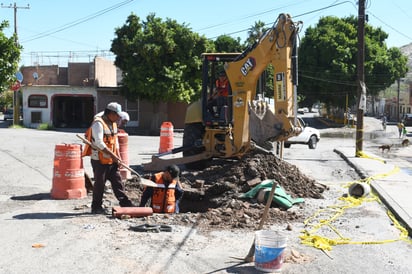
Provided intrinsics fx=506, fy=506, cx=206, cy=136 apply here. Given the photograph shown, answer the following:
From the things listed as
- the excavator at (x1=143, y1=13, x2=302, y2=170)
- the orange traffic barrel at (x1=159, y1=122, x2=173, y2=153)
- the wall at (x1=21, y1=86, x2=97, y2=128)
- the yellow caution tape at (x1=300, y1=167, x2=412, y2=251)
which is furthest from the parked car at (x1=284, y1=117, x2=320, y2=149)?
the wall at (x1=21, y1=86, x2=97, y2=128)

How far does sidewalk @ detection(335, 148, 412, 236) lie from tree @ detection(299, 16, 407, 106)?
33127 millimetres

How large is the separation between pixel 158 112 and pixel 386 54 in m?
29.7

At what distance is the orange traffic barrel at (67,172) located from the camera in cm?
936

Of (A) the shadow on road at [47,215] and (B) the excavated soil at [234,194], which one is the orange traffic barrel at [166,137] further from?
(A) the shadow on road at [47,215]

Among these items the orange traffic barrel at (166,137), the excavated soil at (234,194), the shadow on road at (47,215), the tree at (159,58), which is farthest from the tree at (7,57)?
the tree at (159,58)

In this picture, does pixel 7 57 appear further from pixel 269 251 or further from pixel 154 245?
pixel 269 251

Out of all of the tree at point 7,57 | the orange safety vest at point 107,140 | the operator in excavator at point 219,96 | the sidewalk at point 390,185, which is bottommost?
the sidewalk at point 390,185

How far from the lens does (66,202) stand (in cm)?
920

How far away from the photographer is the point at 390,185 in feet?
39.8

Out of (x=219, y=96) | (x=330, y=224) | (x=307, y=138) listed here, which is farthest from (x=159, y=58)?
(x=330, y=224)

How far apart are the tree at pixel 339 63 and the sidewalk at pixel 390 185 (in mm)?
33127

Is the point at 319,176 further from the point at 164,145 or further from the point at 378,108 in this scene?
the point at 378,108

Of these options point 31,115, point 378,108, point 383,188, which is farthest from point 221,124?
point 378,108

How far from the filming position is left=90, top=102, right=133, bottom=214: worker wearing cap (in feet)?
26.9
